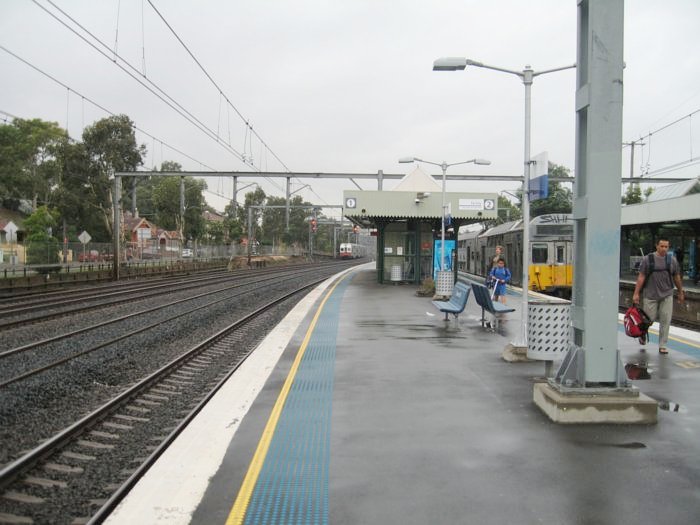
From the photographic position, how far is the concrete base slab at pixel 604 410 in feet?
16.8

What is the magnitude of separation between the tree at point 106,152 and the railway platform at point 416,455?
164 feet

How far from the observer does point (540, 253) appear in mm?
22156

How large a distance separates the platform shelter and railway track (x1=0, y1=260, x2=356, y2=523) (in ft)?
52.1

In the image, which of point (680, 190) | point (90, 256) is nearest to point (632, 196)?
point (680, 190)

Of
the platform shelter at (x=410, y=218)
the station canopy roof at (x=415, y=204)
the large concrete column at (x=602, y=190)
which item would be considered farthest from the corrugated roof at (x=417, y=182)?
the large concrete column at (x=602, y=190)

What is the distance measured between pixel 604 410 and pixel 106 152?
178 feet

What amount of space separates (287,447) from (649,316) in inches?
245

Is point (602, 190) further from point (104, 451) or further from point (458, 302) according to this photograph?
point (458, 302)

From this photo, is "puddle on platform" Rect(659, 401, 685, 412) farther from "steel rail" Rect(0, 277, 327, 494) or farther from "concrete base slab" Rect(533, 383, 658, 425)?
"steel rail" Rect(0, 277, 327, 494)

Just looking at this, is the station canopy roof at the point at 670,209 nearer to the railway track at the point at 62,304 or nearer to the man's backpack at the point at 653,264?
the man's backpack at the point at 653,264

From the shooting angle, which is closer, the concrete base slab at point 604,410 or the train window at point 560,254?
the concrete base slab at point 604,410

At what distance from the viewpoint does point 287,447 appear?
4629 millimetres

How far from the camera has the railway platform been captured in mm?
3547

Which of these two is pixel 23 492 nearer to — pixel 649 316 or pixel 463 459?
pixel 463 459
